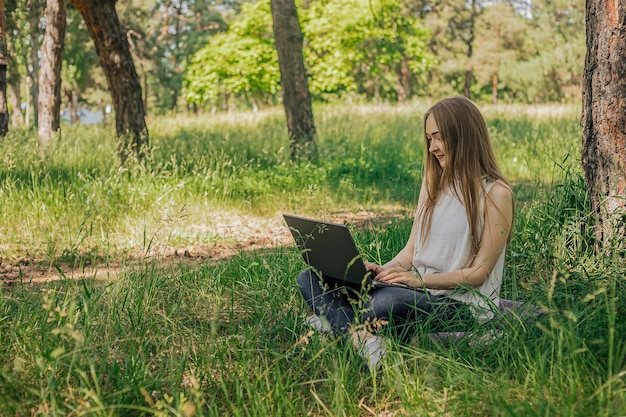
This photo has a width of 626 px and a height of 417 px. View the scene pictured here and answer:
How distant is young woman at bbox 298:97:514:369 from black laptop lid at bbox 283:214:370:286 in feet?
0.39

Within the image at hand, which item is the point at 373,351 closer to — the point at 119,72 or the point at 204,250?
the point at 204,250

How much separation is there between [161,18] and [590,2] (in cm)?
4321

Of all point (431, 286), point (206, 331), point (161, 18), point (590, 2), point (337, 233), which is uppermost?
point (161, 18)

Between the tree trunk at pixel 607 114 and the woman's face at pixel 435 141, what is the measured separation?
948 mm

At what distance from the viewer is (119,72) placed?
375 inches

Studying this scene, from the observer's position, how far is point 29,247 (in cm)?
605

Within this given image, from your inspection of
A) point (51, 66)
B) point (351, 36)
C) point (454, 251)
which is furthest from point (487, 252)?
point (351, 36)

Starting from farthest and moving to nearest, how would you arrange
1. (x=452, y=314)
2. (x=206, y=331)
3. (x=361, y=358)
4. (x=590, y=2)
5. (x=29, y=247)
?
(x=29, y=247)
(x=590, y=2)
(x=206, y=331)
(x=452, y=314)
(x=361, y=358)

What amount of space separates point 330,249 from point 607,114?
1.81 meters

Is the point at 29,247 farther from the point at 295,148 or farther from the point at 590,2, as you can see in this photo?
the point at 295,148

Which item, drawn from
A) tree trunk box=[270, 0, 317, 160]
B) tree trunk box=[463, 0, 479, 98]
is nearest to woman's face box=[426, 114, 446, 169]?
tree trunk box=[270, 0, 317, 160]

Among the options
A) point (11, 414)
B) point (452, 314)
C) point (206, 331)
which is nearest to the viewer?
point (11, 414)

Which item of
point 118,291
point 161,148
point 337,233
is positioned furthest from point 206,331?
point 161,148

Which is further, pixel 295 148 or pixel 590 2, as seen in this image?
pixel 295 148
